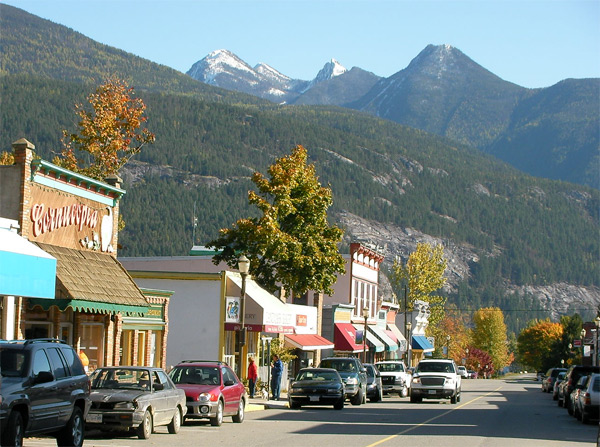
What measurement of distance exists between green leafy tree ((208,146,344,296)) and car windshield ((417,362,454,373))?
588cm

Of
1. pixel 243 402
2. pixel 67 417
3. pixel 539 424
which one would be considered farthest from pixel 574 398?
pixel 67 417

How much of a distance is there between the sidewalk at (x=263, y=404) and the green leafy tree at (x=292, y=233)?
21.8 feet

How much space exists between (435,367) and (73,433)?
27.7m

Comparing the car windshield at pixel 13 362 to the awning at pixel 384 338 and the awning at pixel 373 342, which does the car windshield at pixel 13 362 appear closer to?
the awning at pixel 373 342

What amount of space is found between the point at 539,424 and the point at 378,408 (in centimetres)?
846

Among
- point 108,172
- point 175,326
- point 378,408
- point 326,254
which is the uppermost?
point 108,172

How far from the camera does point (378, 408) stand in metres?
37.1

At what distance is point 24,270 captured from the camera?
2166 centimetres

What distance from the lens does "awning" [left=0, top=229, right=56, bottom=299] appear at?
68.4 ft

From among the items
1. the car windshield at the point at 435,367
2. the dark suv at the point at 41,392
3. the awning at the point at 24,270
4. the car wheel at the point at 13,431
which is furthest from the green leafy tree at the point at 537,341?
the car wheel at the point at 13,431

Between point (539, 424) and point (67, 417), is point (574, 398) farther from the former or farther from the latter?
point (67, 417)

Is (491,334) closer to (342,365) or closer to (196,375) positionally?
(342,365)

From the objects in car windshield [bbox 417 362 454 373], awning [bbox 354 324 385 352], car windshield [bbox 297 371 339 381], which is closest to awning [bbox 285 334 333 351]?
car windshield [bbox 417 362 454 373]

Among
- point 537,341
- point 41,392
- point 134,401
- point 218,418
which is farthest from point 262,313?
point 537,341
